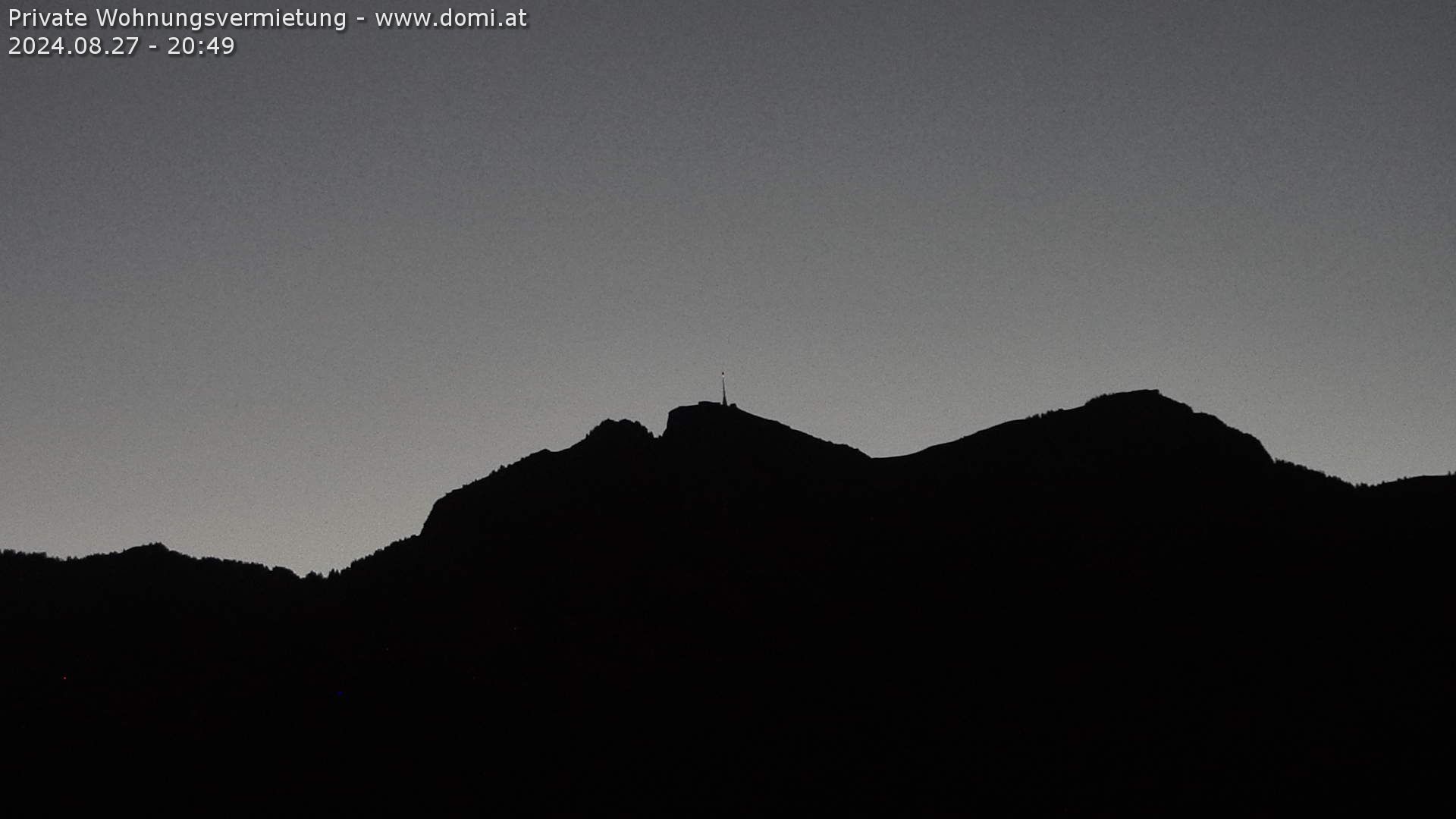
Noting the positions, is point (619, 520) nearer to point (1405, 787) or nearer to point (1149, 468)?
point (1149, 468)

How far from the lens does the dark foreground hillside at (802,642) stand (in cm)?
3962

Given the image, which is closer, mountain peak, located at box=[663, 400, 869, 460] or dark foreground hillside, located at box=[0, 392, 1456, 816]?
dark foreground hillside, located at box=[0, 392, 1456, 816]

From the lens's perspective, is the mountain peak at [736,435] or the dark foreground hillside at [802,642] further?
the mountain peak at [736,435]

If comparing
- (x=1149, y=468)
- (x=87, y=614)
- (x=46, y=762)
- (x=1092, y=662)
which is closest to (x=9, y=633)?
(x=87, y=614)

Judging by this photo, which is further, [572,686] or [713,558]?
[713,558]

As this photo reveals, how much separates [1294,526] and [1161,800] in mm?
19769

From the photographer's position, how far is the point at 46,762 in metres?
46.9

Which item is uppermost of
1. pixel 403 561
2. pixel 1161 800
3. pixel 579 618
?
pixel 403 561

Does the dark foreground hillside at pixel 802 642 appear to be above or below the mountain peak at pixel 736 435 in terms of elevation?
below

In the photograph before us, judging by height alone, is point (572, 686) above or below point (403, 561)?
below

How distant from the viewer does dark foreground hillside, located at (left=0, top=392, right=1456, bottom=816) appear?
39625 millimetres

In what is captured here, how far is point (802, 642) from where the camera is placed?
157 ft

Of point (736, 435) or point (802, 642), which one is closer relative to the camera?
point (802, 642)

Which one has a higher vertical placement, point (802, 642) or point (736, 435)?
point (736, 435)
